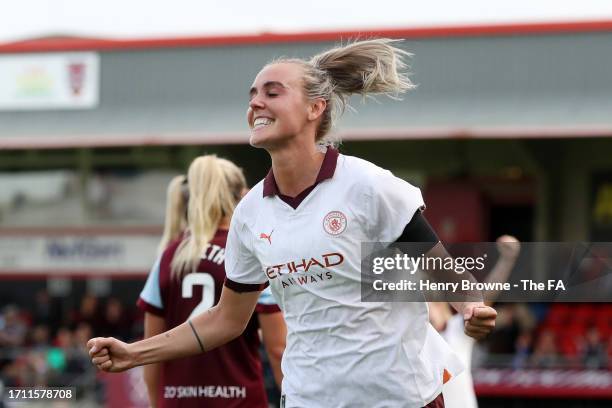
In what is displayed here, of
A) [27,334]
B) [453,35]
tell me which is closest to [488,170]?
[453,35]

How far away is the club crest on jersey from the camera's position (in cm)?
353

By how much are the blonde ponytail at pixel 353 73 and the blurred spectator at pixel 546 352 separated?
10.2m

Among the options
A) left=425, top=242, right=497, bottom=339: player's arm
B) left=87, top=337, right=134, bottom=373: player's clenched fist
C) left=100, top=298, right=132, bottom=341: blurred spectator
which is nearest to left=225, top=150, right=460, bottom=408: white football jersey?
left=425, top=242, right=497, bottom=339: player's arm

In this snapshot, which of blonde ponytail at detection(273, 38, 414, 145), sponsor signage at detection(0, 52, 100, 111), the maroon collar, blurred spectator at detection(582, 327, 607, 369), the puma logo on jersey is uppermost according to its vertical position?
blonde ponytail at detection(273, 38, 414, 145)

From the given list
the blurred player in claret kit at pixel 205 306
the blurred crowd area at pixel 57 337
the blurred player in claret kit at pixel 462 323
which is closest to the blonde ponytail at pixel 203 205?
the blurred player in claret kit at pixel 205 306

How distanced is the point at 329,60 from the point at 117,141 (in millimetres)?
13956

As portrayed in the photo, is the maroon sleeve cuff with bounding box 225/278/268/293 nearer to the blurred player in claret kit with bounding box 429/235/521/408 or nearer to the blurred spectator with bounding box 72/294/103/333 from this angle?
the blurred player in claret kit with bounding box 429/235/521/408

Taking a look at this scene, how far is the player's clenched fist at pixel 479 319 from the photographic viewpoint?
331cm

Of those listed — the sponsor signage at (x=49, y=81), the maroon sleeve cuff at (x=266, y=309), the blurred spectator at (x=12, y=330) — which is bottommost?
the blurred spectator at (x=12, y=330)

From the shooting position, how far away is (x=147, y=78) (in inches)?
713

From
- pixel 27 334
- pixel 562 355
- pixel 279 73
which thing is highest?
pixel 279 73

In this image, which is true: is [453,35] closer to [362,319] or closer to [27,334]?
[27,334]

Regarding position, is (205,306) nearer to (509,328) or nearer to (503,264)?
(503,264)

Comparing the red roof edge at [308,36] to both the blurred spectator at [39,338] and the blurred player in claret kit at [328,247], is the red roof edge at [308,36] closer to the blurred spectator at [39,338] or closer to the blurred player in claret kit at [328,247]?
the blurred spectator at [39,338]
